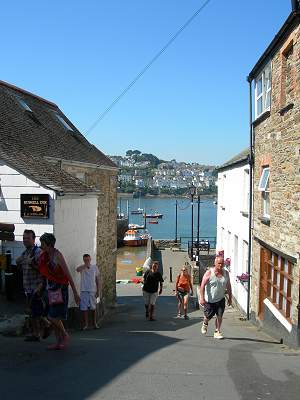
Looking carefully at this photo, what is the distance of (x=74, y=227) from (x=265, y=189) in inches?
203

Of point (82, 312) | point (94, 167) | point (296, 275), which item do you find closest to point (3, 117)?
point (94, 167)

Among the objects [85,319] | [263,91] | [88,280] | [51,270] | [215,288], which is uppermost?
[263,91]

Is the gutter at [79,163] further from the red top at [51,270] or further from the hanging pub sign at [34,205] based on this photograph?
the red top at [51,270]

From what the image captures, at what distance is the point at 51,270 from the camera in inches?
275

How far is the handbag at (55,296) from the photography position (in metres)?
7.02

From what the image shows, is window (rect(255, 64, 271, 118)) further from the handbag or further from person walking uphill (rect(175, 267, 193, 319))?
the handbag

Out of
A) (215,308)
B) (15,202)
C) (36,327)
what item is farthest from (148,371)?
(15,202)

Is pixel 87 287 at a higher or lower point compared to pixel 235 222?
lower

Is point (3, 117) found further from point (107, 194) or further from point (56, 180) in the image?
point (107, 194)

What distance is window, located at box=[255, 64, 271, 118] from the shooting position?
44.2ft

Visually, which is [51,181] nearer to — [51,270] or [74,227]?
[74,227]

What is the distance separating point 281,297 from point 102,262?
1124 centimetres

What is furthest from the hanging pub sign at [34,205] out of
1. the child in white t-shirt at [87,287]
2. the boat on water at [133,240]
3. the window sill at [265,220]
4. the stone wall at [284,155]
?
the boat on water at [133,240]

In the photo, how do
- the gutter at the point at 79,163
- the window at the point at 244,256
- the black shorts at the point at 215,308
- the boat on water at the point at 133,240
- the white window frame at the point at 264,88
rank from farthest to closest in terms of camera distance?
the boat on water at the point at 133,240, the window at the point at 244,256, the gutter at the point at 79,163, the white window frame at the point at 264,88, the black shorts at the point at 215,308
